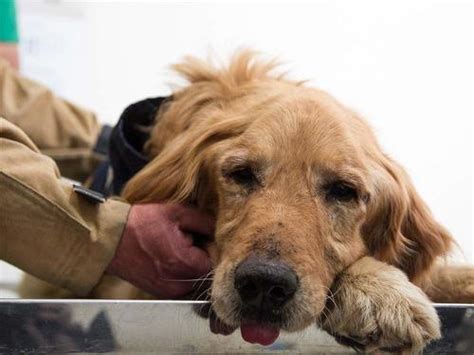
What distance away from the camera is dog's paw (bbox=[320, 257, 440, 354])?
878mm

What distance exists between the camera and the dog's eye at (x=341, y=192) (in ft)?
3.46

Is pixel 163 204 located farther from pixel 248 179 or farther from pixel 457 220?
pixel 457 220

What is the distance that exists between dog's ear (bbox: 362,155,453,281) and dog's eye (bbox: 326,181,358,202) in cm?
6

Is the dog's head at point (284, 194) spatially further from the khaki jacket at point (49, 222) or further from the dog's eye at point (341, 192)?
the khaki jacket at point (49, 222)

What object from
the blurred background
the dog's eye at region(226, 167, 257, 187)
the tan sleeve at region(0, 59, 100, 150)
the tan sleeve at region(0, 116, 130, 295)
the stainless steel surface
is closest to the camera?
the stainless steel surface

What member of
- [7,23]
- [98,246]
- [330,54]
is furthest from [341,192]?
[7,23]

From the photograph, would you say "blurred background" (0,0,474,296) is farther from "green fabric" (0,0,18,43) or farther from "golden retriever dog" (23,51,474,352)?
"golden retriever dog" (23,51,474,352)

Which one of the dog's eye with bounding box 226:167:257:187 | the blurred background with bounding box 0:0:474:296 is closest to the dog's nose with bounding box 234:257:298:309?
the dog's eye with bounding box 226:167:257:187

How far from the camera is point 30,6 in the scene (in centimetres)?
261

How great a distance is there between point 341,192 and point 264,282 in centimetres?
26

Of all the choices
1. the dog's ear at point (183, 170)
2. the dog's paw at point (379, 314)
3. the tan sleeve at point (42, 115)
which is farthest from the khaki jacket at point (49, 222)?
the tan sleeve at point (42, 115)

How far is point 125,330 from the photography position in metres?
0.74

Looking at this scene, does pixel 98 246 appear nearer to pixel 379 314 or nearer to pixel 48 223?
pixel 48 223

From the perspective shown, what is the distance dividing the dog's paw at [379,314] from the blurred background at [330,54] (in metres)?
1.13
